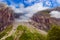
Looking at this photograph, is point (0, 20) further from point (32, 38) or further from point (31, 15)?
point (32, 38)

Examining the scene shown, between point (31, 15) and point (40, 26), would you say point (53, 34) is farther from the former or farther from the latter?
point (40, 26)

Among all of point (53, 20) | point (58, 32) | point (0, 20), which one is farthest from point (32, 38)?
point (58, 32)

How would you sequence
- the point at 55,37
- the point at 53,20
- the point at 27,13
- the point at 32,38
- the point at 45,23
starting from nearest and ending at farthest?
1. the point at 55,37
2. the point at 32,38
3. the point at 53,20
4. the point at 27,13
5. the point at 45,23

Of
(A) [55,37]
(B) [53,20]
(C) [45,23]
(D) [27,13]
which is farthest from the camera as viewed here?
(C) [45,23]

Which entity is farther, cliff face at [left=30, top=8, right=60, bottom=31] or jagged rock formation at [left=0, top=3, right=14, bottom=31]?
jagged rock formation at [left=0, top=3, right=14, bottom=31]

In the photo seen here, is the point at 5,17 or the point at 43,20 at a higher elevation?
the point at 5,17

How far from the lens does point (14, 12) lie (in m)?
54.1

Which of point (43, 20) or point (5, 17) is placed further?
point (43, 20)

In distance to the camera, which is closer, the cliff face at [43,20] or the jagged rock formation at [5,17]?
the cliff face at [43,20]

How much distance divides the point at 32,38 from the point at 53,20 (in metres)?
9.15

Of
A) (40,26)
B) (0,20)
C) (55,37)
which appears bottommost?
(40,26)

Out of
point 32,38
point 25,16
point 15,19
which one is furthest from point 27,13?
point 32,38

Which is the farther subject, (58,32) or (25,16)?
(25,16)

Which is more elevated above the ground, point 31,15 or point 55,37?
point 55,37
